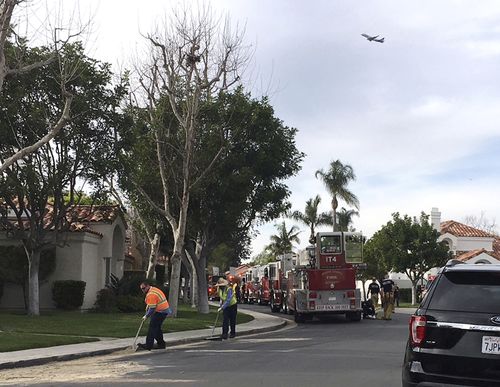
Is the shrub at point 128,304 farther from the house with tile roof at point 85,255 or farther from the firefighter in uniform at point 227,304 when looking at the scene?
the firefighter in uniform at point 227,304

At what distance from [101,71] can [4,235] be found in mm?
9047

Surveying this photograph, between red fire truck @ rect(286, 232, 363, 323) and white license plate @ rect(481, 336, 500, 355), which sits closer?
white license plate @ rect(481, 336, 500, 355)

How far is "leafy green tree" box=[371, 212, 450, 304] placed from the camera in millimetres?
47594

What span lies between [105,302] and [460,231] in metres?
42.3

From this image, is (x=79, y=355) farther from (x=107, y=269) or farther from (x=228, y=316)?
(x=107, y=269)

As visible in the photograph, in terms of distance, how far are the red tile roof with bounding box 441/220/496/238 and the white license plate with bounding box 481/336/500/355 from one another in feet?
187

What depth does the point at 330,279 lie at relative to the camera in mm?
25734

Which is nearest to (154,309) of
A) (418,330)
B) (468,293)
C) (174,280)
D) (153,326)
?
(153,326)

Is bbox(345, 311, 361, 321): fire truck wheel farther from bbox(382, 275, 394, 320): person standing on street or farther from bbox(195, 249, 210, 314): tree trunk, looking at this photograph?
bbox(195, 249, 210, 314): tree trunk

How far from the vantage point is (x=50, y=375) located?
11.6m

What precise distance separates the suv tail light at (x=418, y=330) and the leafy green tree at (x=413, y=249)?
4217 cm

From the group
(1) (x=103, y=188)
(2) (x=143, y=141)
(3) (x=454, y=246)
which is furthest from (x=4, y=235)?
(3) (x=454, y=246)

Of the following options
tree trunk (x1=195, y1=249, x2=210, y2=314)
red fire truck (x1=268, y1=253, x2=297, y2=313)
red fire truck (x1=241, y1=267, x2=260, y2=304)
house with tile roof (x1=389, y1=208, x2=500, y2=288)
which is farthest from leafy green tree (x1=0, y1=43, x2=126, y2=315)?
house with tile roof (x1=389, y1=208, x2=500, y2=288)

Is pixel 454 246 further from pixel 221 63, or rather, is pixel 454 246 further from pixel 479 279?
pixel 479 279
